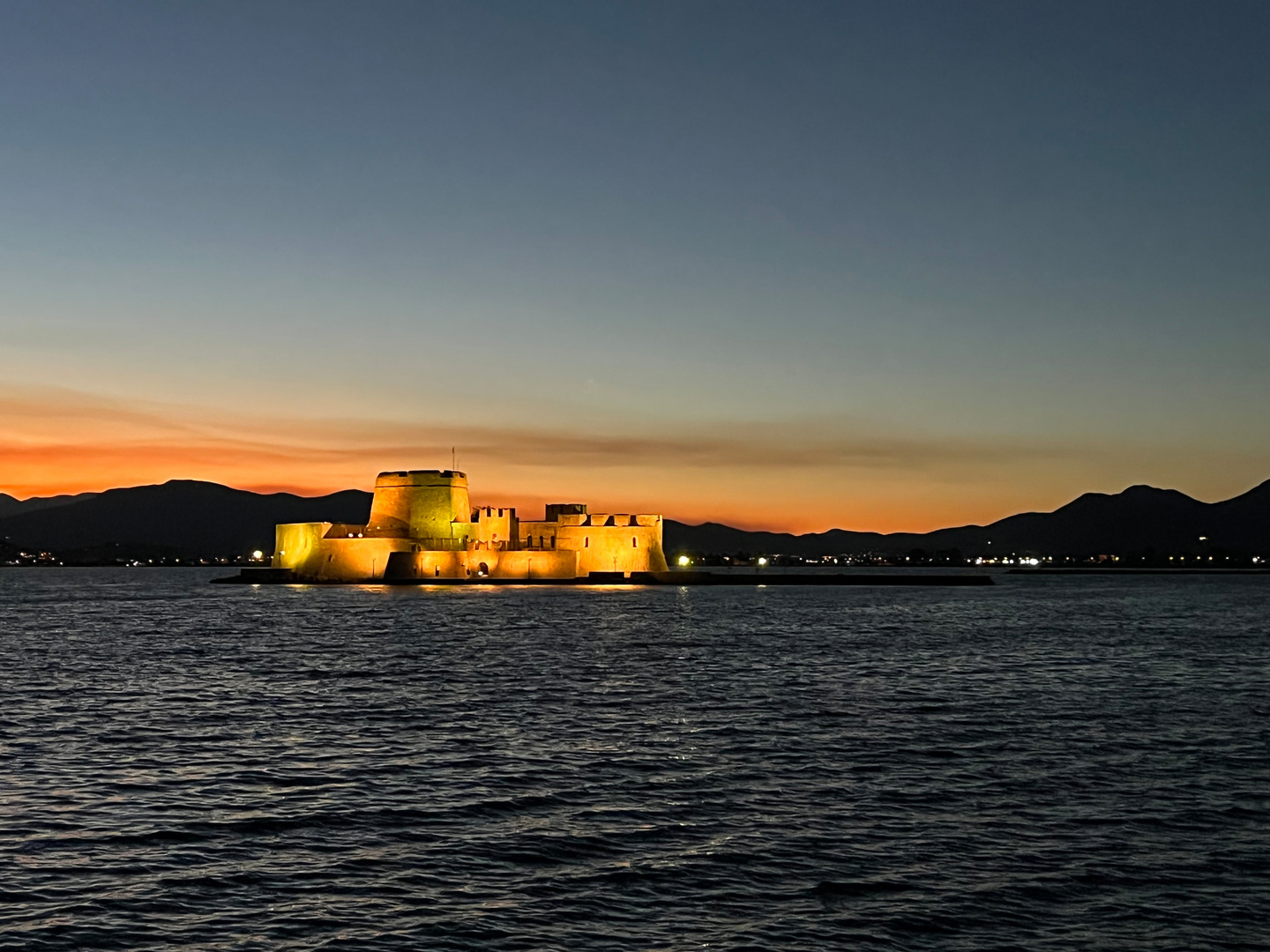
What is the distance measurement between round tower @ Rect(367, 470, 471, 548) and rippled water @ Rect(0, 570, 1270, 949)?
71.1 meters

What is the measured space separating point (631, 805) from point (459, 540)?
3765 inches

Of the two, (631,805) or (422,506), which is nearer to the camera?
(631,805)

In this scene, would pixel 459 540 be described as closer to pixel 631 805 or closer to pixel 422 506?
pixel 422 506

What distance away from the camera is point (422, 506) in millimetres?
109688

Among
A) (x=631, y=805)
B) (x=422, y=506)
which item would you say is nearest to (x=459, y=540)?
(x=422, y=506)

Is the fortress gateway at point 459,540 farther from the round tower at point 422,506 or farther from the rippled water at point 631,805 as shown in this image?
the rippled water at point 631,805

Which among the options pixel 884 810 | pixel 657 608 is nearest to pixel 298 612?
pixel 657 608

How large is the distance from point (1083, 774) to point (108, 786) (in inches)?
541

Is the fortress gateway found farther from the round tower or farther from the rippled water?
the rippled water

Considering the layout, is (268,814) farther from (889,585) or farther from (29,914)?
(889,585)

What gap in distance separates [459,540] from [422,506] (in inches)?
172

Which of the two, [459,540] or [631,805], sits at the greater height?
[459,540]

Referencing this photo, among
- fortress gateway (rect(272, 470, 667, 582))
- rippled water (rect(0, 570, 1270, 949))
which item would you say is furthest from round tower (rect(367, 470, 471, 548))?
rippled water (rect(0, 570, 1270, 949))

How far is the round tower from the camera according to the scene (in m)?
109
